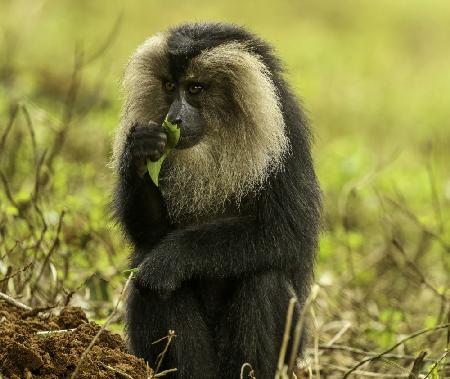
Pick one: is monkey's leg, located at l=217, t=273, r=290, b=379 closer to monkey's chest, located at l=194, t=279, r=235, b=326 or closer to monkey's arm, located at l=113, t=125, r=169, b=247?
monkey's chest, located at l=194, t=279, r=235, b=326

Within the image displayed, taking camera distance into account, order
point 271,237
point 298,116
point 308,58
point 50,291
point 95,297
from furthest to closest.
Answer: point 308,58, point 95,297, point 50,291, point 298,116, point 271,237

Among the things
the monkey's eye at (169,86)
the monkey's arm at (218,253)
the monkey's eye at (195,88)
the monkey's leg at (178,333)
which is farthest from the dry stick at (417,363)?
the monkey's eye at (169,86)

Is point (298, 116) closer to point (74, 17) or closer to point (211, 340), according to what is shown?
point (211, 340)

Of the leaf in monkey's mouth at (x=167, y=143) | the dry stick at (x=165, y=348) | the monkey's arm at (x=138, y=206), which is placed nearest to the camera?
the dry stick at (x=165, y=348)

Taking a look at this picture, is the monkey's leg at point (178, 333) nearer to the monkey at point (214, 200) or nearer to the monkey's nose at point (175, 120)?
the monkey at point (214, 200)

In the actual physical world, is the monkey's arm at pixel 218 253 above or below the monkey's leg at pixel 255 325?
above

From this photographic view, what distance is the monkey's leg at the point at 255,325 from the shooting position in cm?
447

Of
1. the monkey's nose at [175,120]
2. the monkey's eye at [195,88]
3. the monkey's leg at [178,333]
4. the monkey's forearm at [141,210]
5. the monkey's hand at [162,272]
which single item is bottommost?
the monkey's leg at [178,333]

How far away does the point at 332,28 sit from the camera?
66.2ft

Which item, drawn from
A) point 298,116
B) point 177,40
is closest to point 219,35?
point 177,40

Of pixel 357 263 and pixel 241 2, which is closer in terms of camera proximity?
pixel 357 263

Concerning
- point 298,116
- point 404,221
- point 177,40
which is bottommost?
point 404,221

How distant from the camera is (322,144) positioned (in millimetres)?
12336

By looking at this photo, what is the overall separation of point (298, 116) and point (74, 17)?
536 inches
